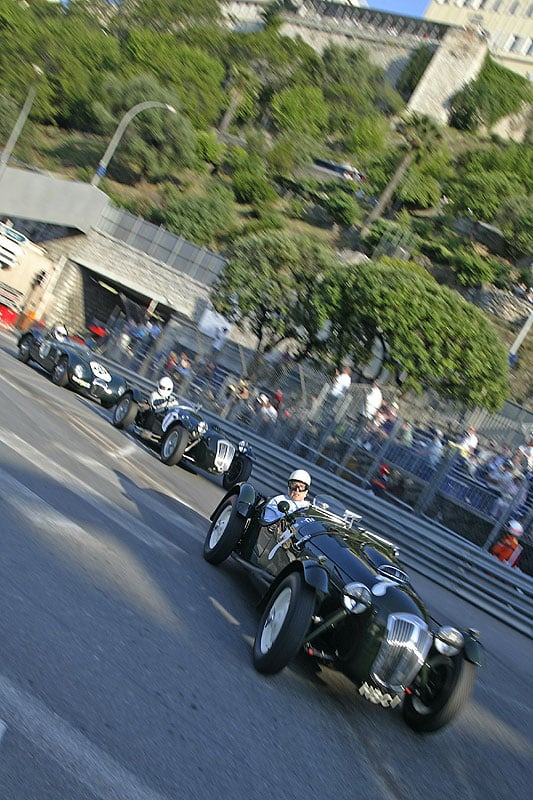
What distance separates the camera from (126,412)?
16.9 m

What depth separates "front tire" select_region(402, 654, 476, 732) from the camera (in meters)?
5.78

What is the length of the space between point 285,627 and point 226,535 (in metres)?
2.49

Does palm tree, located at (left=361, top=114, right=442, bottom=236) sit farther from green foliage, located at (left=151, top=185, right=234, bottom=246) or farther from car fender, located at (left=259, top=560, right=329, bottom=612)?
car fender, located at (left=259, top=560, right=329, bottom=612)

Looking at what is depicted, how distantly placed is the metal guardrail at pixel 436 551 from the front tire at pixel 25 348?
651cm

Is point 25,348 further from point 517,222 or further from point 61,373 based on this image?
point 517,222

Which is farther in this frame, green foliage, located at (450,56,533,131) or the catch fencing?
green foliage, located at (450,56,533,131)

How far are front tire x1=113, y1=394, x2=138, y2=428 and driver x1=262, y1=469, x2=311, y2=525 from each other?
893 cm

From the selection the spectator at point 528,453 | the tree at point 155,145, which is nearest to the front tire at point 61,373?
the spectator at point 528,453

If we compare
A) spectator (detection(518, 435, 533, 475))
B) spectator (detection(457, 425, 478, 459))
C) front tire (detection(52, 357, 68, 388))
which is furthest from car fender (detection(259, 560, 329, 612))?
front tire (detection(52, 357, 68, 388))

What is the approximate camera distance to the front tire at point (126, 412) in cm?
1686

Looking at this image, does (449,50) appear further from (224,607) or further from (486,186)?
(224,607)

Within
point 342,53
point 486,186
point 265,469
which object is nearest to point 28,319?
point 265,469

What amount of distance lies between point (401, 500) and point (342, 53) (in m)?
77.9

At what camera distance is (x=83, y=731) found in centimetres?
411
